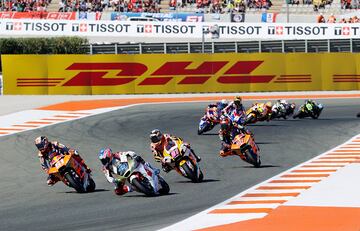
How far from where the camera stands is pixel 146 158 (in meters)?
22.4

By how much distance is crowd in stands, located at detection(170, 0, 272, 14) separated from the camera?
63.2 m

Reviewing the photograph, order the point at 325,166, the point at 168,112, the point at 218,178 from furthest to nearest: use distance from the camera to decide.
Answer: the point at 168,112, the point at 325,166, the point at 218,178

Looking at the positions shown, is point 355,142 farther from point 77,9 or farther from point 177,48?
point 77,9

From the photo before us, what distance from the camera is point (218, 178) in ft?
60.5

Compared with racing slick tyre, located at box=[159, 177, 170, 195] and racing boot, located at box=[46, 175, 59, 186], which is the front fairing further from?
racing boot, located at box=[46, 175, 59, 186]

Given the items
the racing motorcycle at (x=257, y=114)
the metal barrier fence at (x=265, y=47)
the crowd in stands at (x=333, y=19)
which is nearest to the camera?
the racing motorcycle at (x=257, y=114)

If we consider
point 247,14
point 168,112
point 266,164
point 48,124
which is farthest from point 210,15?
point 266,164

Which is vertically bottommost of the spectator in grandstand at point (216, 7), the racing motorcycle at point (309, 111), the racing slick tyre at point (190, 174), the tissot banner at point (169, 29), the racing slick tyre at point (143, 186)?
the racing motorcycle at point (309, 111)

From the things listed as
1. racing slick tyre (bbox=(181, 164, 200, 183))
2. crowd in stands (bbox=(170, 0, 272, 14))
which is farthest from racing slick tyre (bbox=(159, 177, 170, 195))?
crowd in stands (bbox=(170, 0, 272, 14))

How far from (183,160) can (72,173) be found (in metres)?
2.13

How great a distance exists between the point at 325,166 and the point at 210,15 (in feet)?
143

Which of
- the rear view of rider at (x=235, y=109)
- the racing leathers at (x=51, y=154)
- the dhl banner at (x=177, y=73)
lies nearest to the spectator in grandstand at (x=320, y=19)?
the dhl banner at (x=177, y=73)

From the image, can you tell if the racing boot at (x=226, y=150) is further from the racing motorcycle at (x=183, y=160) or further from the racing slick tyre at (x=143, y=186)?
the racing slick tyre at (x=143, y=186)

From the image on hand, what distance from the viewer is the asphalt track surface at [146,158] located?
13789mm
